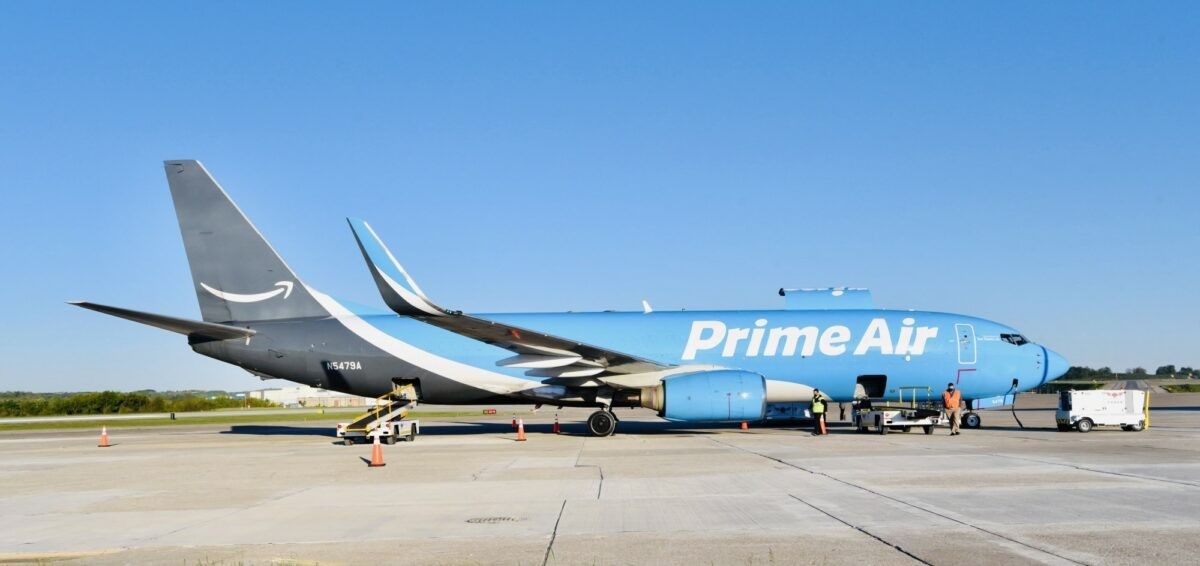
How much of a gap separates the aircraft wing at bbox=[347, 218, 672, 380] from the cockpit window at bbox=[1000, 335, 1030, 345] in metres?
10.4

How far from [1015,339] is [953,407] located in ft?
14.5

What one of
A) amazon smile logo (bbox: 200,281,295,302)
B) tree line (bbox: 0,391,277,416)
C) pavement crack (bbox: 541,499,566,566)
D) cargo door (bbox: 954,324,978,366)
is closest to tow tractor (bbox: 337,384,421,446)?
amazon smile logo (bbox: 200,281,295,302)

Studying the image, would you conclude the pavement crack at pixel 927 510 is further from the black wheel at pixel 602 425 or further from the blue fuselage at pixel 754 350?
the blue fuselage at pixel 754 350

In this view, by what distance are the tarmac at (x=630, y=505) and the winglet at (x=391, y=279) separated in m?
3.52

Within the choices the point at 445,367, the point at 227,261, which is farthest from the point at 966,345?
the point at 227,261

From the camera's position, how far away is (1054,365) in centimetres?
2939

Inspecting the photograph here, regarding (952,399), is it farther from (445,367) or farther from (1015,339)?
(445,367)

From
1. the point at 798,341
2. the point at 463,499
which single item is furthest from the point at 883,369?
the point at 463,499

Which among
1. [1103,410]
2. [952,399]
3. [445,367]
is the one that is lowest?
[1103,410]

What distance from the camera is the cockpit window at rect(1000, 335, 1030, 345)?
29.1 m

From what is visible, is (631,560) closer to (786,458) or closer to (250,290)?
(786,458)

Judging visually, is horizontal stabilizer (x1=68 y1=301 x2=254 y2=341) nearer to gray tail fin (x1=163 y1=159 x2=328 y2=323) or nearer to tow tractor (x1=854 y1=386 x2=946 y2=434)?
gray tail fin (x1=163 y1=159 x2=328 y2=323)

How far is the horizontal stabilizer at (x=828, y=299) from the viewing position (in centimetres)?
2977

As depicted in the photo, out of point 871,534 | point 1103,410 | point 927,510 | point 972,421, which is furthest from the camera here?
point 972,421
